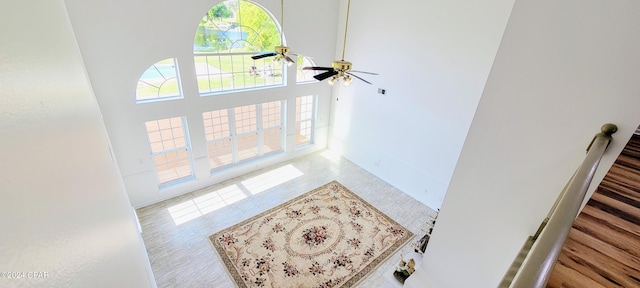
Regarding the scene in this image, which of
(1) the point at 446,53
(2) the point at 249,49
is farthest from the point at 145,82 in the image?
(1) the point at 446,53

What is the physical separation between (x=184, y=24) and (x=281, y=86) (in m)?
2.70

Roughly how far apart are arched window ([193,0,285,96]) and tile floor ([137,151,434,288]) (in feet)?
8.33

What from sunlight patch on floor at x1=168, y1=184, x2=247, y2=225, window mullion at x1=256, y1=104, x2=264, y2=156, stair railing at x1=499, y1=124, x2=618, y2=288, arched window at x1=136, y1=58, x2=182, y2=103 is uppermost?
stair railing at x1=499, y1=124, x2=618, y2=288

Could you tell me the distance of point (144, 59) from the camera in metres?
5.00

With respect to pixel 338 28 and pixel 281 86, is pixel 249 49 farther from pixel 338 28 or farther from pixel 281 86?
pixel 338 28

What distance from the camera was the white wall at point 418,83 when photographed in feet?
16.8

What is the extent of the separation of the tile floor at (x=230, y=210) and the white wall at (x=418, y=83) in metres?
0.66

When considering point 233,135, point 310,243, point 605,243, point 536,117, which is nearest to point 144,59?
point 233,135

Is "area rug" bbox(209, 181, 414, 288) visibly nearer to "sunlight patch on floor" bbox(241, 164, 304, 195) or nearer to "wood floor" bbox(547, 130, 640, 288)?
"sunlight patch on floor" bbox(241, 164, 304, 195)

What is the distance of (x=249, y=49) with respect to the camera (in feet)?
21.0

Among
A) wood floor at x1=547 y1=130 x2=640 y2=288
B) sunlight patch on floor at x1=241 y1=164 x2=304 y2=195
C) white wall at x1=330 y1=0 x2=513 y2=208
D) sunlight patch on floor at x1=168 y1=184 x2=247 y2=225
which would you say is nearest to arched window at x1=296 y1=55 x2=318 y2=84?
white wall at x1=330 y1=0 x2=513 y2=208

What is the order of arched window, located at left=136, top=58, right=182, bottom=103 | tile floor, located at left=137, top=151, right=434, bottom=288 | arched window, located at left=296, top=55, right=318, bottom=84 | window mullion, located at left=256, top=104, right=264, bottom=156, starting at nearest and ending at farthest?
tile floor, located at left=137, top=151, right=434, bottom=288
arched window, located at left=136, top=58, right=182, bottom=103
window mullion, located at left=256, top=104, right=264, bottom=156
arched window, located at left=296, top=55, right=318, bottom=84

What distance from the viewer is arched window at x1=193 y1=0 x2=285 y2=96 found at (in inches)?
224

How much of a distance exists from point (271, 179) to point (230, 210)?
153cm
